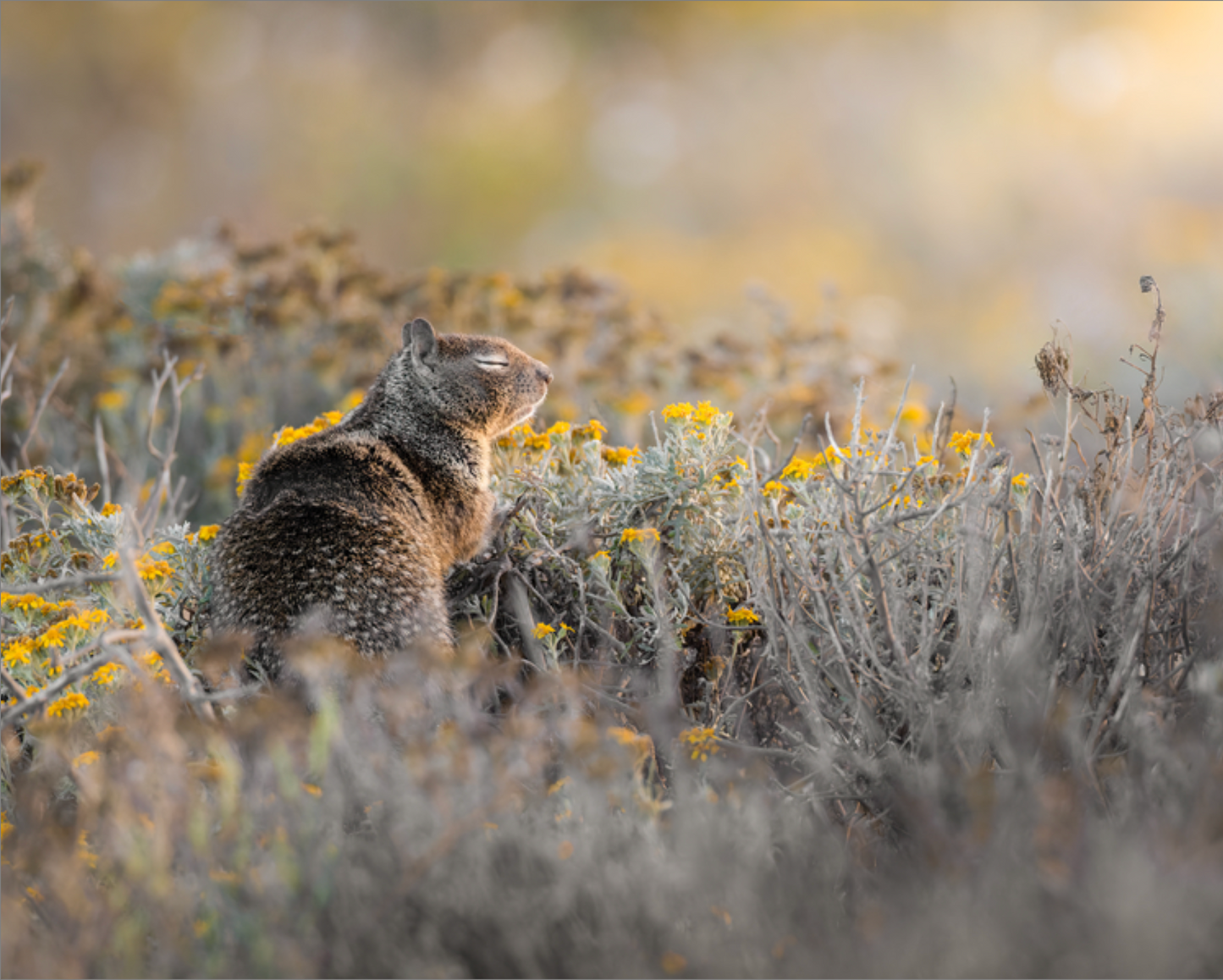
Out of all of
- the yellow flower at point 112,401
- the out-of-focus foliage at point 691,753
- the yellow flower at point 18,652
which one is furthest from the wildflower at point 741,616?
the yellow flower at point 112,401

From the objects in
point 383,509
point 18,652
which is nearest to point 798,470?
point 383,509

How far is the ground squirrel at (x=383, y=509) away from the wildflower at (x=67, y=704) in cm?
46

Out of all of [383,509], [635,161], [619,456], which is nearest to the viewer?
[383,509]

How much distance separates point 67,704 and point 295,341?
15.9 ft

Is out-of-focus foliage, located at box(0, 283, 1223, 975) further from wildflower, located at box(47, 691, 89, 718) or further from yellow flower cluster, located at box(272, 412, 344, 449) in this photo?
yellow flower cluster, located at box(272, 412, 344, 449)

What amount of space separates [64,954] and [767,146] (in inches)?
1064

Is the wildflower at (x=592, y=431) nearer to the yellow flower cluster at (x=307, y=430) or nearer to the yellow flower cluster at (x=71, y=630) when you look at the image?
the yellow flower cluster at (x=307, y=430)

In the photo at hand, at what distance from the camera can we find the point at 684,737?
3084 mm

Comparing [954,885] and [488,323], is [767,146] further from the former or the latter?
Result: [954,885]

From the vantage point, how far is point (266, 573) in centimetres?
334

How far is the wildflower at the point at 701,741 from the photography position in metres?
3.02

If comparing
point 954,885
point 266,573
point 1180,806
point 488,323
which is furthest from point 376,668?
point 488,323

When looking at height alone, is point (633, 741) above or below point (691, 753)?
above

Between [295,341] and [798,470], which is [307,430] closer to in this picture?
[798,470]
